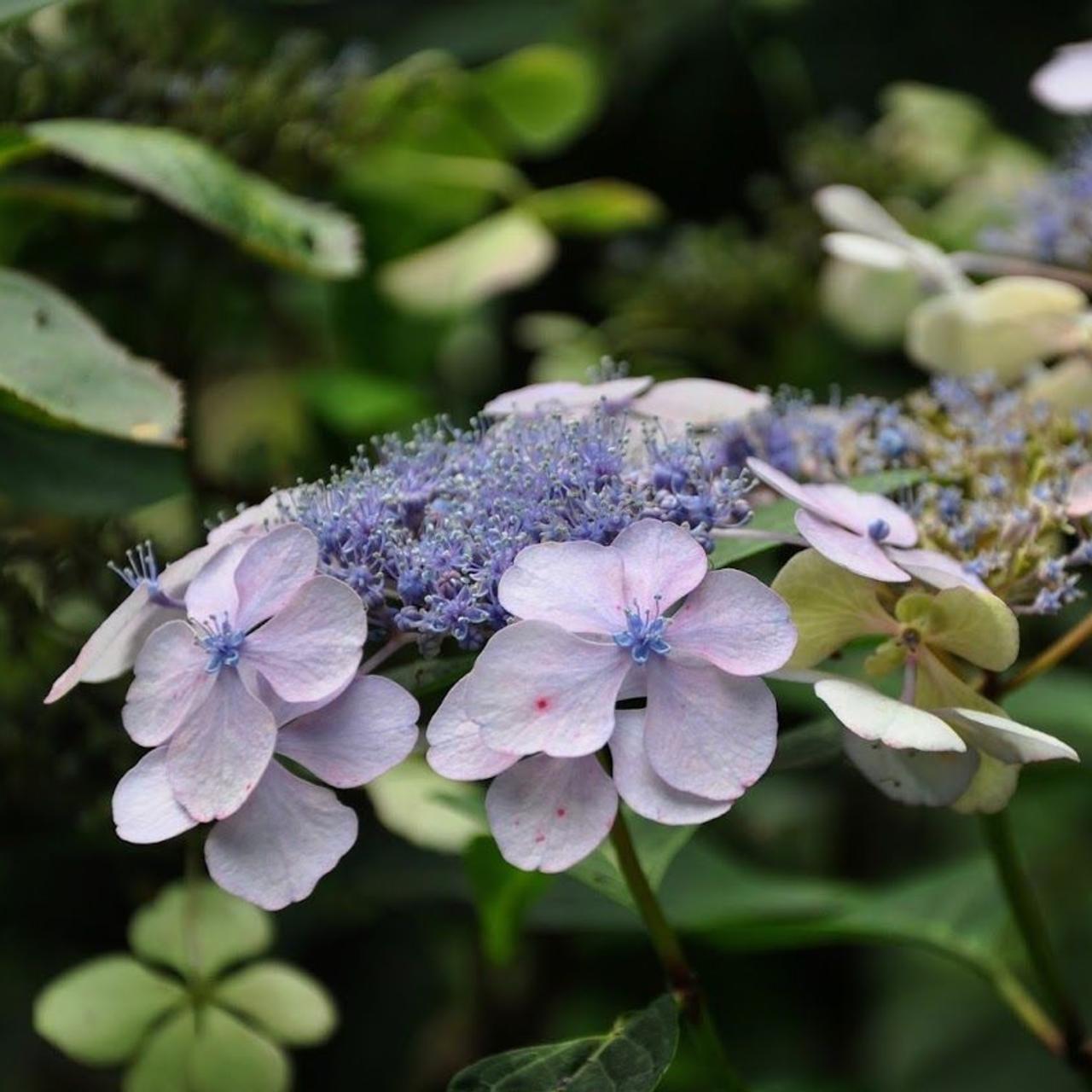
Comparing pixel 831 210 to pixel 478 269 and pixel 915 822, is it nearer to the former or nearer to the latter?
pixel 478 269

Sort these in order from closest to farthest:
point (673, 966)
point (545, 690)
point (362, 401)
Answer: point (545, 690) < point (673, 966) < point (362, 401)

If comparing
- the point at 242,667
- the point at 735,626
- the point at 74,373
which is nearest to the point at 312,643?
the point at 242,667

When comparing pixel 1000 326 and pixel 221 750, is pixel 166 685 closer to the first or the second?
pixel 221 750

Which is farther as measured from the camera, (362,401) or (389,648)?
(362,401)

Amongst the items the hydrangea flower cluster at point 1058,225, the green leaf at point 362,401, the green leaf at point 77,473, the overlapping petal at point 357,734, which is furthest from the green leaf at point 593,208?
the overlapping petal at point 357,734

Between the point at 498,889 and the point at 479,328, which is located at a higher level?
the point at 498,889

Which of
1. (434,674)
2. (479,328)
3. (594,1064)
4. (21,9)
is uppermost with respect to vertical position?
(21,9)

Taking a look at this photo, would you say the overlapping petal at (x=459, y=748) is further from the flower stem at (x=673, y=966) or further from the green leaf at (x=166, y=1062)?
the green leaf at (x=166, y=1062)

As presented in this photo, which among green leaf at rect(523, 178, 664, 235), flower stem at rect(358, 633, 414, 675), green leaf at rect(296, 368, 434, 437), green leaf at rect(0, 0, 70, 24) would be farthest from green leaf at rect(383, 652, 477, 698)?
green leaf at rect(523, 178, 664, 235)
